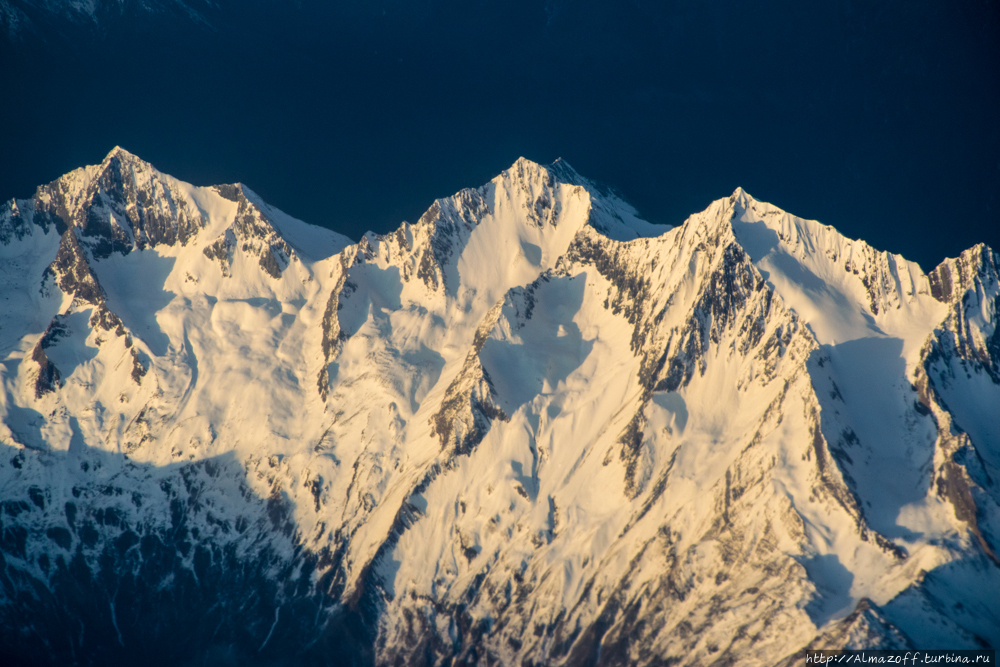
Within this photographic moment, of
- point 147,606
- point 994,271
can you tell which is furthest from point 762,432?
point 147,606

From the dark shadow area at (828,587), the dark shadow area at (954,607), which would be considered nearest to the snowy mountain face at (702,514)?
the dark shadow area at (828,587)

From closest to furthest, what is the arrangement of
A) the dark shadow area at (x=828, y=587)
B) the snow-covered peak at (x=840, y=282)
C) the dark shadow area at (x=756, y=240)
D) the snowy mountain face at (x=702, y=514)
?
the dark shadow area at (x=828, y=587) → the snowy mountain face at (x=702, y=514) → the snow-covered peak at (x=840, y=282) → the dark shadow area at (x=756, y=240)

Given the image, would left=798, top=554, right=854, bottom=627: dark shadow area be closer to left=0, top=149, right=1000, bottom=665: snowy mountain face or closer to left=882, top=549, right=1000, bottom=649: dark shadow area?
left=0, top=149, right=1000, bottom=665: snowy mountain face

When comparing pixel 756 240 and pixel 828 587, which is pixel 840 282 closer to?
pixel 756 240

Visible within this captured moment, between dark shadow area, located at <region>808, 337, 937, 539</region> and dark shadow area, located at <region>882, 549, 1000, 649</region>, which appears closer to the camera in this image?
dark shadow area, located at <region>882, 549, 1000, 649</region>

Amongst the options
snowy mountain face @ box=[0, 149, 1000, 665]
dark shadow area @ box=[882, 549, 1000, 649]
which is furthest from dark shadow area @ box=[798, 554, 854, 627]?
dark shadow area @ box=[882, 549, 1000, 649]

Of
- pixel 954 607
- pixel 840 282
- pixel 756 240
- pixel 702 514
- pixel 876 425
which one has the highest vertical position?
pixel 756 240

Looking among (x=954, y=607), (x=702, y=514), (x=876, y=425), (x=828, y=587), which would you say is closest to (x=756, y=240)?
(x=876, y=425)

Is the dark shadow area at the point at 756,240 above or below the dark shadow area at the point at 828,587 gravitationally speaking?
above

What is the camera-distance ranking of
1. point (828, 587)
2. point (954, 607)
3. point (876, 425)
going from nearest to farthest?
point (954, 607), point (828, 587), point (876, 425)

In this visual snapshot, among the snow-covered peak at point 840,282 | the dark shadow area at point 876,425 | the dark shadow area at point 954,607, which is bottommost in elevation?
the dark shadow area at point 954,607

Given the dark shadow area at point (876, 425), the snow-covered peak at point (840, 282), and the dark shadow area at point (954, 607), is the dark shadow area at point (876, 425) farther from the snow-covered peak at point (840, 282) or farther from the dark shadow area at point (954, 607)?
the dark shadow area at point (954, 607)
